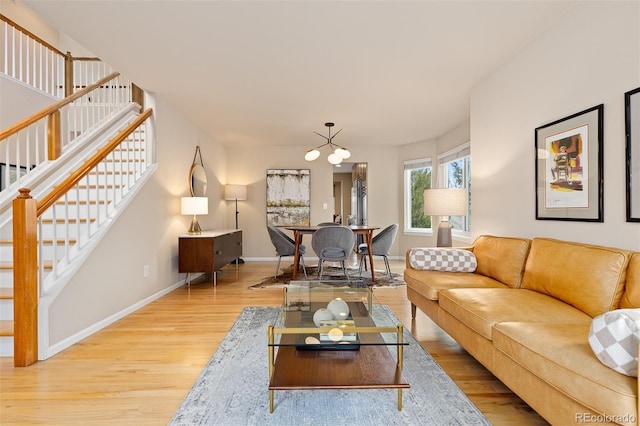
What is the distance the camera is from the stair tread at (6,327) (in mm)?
2268

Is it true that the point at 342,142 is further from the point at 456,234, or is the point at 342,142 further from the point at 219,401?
the point at 219,401

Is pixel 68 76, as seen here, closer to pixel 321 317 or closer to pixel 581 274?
pixel 321 317

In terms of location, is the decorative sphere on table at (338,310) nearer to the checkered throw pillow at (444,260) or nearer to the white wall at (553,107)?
the checkered throw pillow at (444,260)

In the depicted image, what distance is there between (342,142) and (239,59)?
380 cm

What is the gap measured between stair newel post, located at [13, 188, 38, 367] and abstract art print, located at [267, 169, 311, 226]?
15.7 ft

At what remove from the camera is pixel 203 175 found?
5.39m

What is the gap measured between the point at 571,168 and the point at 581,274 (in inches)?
35.4

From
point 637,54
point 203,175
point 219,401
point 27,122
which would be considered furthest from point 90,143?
point 637,54

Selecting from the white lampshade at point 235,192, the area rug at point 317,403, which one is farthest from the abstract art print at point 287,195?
the area rug at point 317,403

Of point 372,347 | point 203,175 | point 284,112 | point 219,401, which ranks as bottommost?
point 219,401

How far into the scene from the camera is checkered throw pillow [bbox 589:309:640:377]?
43.2 inches

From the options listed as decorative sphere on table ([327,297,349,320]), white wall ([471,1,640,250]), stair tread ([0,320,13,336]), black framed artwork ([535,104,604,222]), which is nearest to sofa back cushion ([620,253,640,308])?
white wall ([471,1,640,250])

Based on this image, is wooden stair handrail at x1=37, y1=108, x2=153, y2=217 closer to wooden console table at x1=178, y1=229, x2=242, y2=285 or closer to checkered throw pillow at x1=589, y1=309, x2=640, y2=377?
wooden console table at x1=178, y1=229, x2=242, y2=285

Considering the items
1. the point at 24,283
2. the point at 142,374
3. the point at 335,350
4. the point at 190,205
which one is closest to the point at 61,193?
the point at 24,283
